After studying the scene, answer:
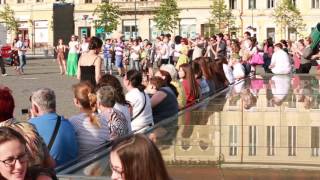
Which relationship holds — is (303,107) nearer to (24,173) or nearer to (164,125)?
(164,125)

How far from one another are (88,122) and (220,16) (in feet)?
240

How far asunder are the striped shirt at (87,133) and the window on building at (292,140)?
6.14 ft

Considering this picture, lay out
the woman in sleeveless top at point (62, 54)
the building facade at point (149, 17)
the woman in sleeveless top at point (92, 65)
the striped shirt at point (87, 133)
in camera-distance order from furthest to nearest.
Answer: the building facade at point (149, 17), the woman in sleeveless top at point (62, 54), the woman in sleeveless top at point (92, 65), the striped shirt at point (87, 133)

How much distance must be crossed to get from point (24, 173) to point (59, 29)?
116ft

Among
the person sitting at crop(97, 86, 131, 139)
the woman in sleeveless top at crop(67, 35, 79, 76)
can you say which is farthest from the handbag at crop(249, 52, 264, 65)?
the person sitting at crop(97, 86, 131, 139)

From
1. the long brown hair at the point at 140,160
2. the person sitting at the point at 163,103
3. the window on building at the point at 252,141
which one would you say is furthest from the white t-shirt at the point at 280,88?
the long brown hair at the point at 140,160

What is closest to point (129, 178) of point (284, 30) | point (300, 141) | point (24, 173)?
point (24, 173)

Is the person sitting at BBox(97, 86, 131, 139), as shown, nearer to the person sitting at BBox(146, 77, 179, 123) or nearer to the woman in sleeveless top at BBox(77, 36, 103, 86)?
the person sitting at BBox(146, 77, 179, 123)

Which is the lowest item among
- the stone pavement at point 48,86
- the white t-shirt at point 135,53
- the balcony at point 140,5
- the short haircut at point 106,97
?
the stone pavement at point 48,86

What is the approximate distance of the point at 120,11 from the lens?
8625 centimetres

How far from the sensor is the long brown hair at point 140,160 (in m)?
3.38

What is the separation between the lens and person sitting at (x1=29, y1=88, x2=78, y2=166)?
606 cm

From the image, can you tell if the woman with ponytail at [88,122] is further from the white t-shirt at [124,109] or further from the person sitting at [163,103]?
the person sitting at [163,103]

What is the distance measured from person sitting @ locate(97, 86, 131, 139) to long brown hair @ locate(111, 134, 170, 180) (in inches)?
154
